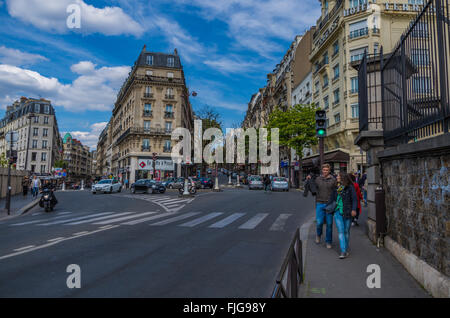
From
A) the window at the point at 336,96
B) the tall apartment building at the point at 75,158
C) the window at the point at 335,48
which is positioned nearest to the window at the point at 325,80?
the window at the point at 336,96

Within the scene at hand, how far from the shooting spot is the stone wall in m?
3.59

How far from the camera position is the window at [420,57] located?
4480 millimetres

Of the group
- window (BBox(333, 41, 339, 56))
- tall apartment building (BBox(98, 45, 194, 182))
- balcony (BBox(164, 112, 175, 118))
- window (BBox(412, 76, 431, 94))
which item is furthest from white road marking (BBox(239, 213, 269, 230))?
balcony (BBox(164, 112, 175, 118))

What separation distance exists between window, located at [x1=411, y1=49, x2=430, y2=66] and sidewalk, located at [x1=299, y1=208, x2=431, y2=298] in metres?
3.12

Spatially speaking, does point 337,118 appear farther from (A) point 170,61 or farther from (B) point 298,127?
(A) point 170,61

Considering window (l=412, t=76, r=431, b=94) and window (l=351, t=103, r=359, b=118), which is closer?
window (l=412, t=76, r=431, b=94)

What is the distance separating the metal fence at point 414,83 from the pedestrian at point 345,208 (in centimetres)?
123

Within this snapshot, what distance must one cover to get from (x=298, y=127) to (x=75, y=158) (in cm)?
12709

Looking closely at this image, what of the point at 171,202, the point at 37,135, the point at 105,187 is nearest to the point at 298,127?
the point at 171,202

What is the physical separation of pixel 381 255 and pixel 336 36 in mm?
31508

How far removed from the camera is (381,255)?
5.80 m

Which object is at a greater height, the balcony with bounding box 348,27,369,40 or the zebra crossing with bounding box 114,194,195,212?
the balcony with bounding box 348,27,369,40

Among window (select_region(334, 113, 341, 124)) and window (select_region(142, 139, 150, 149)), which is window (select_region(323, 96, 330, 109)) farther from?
window (select_region(142, 139, 150, 149))
